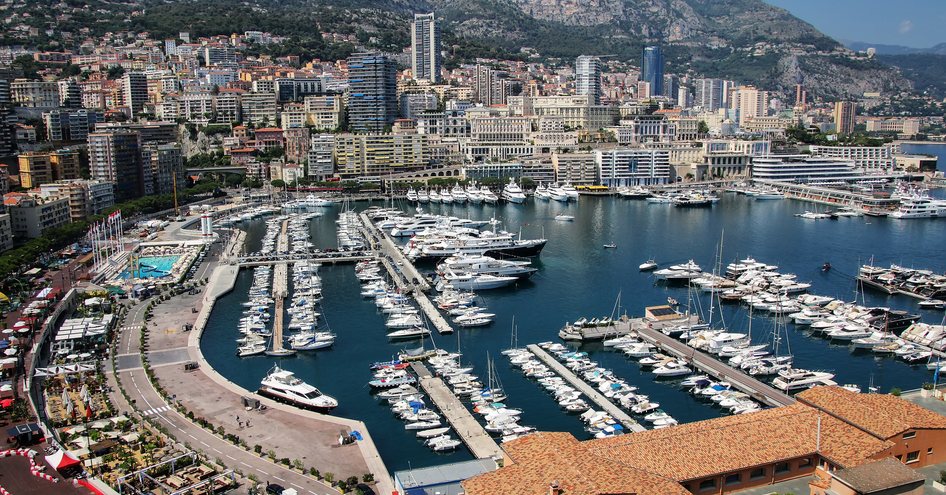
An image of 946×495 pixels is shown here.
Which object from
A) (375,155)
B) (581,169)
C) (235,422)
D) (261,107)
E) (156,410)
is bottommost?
(235,422)

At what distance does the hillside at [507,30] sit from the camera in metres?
109

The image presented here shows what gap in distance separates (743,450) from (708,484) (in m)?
0.92

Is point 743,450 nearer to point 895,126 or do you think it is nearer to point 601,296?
point 601,296

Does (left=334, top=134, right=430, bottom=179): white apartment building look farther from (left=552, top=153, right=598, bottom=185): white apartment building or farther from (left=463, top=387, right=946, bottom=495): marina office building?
(left=463, top=387, right=946, bottom=495): marina office building

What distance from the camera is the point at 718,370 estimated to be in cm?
2453

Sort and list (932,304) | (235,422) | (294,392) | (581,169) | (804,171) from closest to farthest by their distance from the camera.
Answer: (235,422)
(294,392)
(932,304)
(581,169)
(804,171)

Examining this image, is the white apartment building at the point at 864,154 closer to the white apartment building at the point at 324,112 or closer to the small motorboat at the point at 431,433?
the white apartment building at the point at 324,112

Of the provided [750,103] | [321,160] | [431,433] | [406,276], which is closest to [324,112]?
[321,160]

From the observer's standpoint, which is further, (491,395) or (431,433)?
(491,395)

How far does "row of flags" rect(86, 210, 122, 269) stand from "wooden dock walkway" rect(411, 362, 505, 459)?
21.1 m

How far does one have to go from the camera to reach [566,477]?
11.9 metres

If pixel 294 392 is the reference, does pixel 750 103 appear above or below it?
above

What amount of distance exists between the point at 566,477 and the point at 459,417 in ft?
30.7

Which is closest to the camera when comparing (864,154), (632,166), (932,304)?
(932,304)
